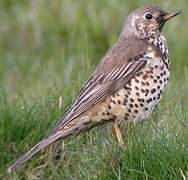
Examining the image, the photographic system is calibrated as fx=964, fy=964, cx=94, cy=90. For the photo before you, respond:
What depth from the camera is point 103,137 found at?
738cm

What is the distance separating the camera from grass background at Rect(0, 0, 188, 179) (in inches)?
263

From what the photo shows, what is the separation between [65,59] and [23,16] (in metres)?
1.59

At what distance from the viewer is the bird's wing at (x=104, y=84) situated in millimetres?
7391

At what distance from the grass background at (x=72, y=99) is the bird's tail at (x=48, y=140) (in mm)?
99

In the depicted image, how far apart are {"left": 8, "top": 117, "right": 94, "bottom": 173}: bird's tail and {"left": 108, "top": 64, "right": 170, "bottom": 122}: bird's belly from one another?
291mm

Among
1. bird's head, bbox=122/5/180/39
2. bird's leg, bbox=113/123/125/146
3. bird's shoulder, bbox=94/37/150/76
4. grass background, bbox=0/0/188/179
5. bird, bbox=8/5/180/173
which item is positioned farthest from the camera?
bird's head, bbox=122/5/180/39

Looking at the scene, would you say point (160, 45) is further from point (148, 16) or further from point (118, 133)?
point (118, 133)

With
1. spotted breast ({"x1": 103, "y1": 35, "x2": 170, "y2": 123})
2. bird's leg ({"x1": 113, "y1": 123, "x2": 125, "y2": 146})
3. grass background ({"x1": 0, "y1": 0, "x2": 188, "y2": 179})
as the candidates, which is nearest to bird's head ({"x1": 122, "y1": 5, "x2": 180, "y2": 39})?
spotted breast ({"x1": 103, "y1": 35, "x2": 170, "y2": 123})

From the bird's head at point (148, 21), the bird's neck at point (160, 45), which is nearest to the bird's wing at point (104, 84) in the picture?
the bird's neck at point (160, 45)

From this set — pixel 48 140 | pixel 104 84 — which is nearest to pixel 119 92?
pixel 104 84

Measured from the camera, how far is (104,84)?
7492mm

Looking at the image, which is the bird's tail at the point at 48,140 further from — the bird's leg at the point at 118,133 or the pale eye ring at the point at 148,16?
the pale eye ring at the point at 148,16

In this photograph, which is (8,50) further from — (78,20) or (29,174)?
(29,174)

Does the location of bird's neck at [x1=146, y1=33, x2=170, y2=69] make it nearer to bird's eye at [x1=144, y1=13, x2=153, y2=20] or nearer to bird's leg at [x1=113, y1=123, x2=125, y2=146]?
bird's eye at [x1=144, y1=13, x2=153, y2=20]
